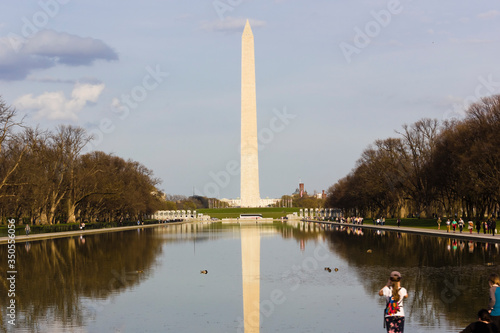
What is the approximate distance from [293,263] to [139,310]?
11.1 metres

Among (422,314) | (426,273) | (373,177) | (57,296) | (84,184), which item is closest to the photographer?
(422,314)

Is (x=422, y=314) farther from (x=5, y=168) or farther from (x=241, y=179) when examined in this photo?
(x=241, y=179)

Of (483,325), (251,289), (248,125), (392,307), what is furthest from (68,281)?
(248,125)

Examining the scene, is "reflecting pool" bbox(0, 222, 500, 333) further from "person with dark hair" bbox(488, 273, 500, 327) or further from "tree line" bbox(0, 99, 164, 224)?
"tree line" bbox(0, 99, 164, 224)

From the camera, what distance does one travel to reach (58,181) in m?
63.5

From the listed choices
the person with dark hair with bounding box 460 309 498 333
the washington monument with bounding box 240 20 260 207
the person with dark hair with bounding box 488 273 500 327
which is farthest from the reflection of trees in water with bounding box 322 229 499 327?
the washington monument with bounding box 240 20 260 207

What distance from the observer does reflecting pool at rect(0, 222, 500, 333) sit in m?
12.2

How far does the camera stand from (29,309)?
13.8 m

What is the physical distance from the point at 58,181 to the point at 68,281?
46581 mm

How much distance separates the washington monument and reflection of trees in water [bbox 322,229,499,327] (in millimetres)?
57988

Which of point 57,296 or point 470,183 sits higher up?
point 470,183

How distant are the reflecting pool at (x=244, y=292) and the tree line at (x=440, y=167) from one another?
2374cm

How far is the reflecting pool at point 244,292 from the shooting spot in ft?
39.9

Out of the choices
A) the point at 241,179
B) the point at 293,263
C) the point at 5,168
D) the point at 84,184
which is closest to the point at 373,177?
the point at 241,179
